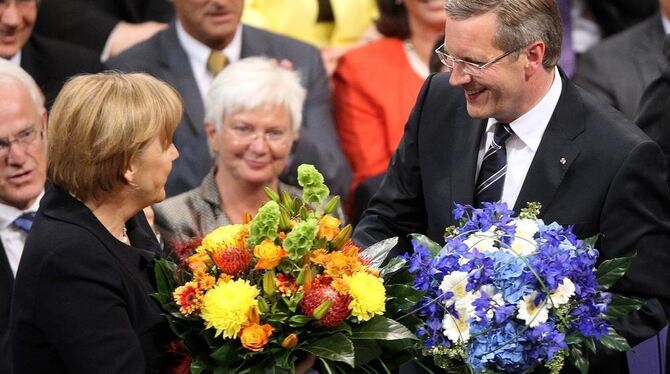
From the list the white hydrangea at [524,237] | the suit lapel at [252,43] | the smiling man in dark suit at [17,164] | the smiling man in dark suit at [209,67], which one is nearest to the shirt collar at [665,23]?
the smiling man in dark suit at [209,67]

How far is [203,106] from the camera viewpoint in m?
→ 6.14

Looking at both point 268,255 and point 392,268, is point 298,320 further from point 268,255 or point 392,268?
point 392,268

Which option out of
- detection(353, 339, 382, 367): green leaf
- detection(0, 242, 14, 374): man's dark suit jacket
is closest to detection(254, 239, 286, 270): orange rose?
detection(353, 339, 382, 367): green leaf

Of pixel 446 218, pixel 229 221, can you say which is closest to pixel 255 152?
pixel 229 221

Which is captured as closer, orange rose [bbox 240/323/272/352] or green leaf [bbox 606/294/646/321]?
orange rose [bbox 240/323/272/352]

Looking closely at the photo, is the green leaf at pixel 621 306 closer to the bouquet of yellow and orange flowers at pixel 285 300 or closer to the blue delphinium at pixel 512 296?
the blue delphinium at pixel 512 296

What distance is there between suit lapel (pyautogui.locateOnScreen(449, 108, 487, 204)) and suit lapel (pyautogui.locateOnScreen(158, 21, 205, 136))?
85.7 inches

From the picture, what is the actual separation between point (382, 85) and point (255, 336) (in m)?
3.55

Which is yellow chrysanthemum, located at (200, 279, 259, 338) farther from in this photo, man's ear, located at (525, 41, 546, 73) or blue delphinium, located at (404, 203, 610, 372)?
man's ear, located at (525, 41, 546, 73)

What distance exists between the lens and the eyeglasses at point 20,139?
4.85 metres

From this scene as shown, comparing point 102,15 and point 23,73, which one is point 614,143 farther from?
point 102,15

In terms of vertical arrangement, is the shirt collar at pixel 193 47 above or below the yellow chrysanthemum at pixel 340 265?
below

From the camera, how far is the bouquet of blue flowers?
3461 millimetres

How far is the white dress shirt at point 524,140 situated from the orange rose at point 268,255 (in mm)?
891
